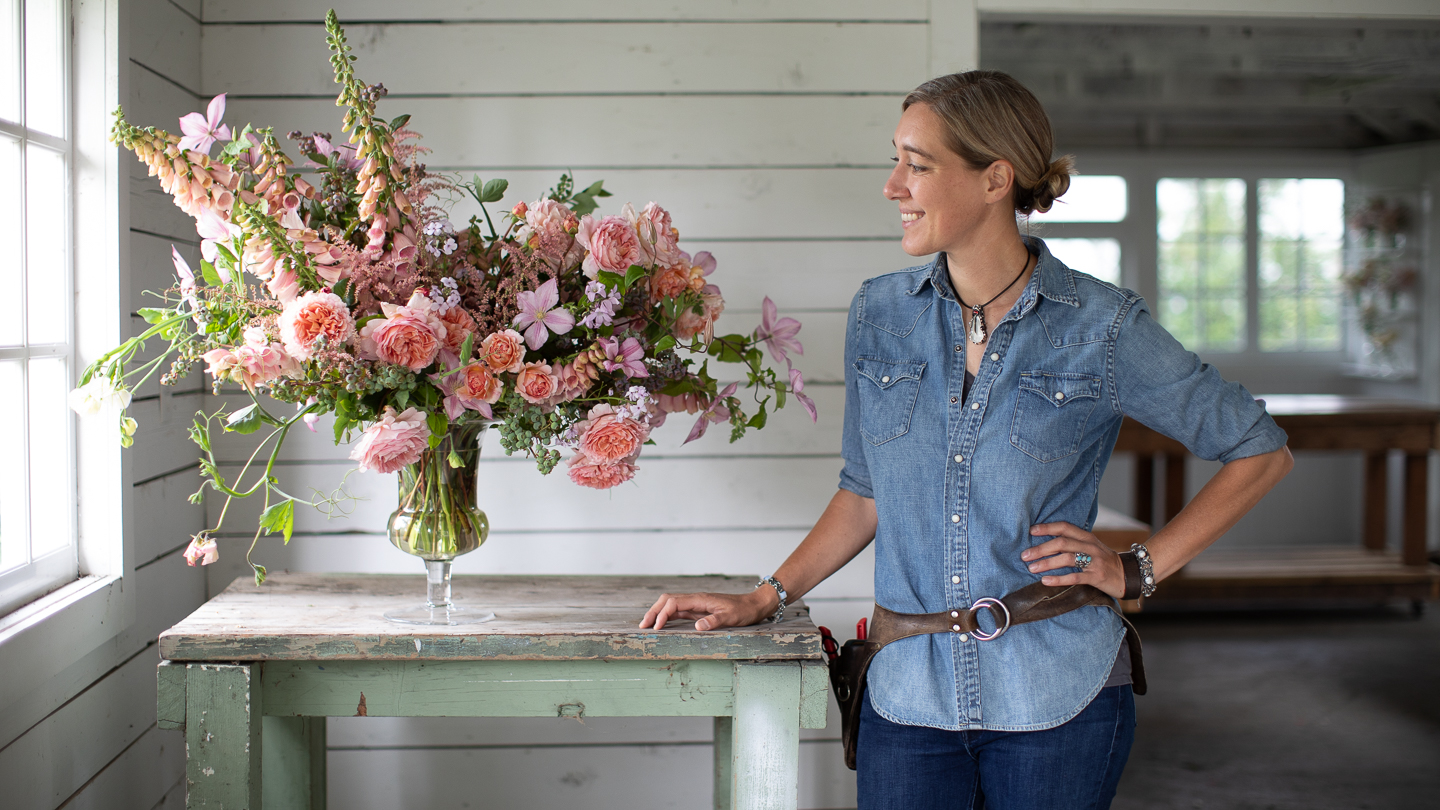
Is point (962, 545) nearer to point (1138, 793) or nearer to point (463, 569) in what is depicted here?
point (463, 569)

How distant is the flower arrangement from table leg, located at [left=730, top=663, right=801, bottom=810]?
36 centimetres

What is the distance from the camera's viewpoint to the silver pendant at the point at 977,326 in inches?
59.9

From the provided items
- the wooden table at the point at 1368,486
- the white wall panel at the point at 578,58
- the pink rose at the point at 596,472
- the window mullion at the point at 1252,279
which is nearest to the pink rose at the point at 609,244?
the pink rose at the point at 596,472

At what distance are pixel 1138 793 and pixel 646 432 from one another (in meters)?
2.46

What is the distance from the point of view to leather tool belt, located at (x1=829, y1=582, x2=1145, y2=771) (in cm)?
145

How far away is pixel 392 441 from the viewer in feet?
4.32

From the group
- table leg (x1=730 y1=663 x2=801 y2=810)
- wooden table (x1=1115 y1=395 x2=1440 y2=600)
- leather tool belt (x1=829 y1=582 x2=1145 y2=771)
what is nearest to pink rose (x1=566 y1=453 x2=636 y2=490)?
table leg (x1=730 y1=663 x2=801 y2=810)

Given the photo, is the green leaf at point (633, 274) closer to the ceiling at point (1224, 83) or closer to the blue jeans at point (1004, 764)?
the blue jeans at point (1004, 764)

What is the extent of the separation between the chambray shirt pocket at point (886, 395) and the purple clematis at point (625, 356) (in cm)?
38

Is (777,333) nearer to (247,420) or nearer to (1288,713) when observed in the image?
(247,420)

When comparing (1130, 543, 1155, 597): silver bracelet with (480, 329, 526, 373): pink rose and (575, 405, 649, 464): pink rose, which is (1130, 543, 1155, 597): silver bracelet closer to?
(575, 405, 649, 464): pink rose

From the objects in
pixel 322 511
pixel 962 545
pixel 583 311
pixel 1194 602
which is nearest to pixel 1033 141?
pixel 962 545

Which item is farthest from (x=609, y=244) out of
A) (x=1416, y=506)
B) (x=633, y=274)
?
(x=1416, y=506)

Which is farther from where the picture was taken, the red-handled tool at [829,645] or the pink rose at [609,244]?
the red-handled tool at [829,645]
